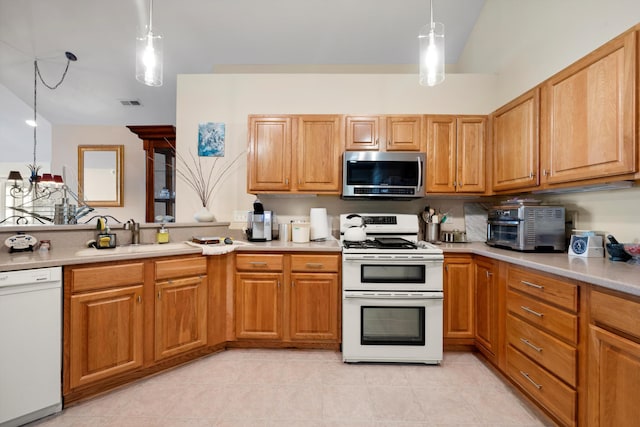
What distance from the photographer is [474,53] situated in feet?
10.4

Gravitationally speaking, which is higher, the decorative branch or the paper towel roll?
the decorative branch

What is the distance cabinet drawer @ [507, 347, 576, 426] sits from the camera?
1.33 metres

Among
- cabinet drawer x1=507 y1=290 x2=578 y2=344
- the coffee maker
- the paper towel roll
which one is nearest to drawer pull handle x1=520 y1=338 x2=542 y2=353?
cabinet drawer x1=507 y1=290 x2=578 y2=344

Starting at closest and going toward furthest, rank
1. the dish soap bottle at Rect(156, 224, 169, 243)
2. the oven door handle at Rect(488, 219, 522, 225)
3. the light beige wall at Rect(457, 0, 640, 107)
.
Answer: the light beige wall at Rect(457, 0, 640, 107) → the oven door handle at Rect(488, 219, 522, 225) → the dish soap bottle at Rect(156, 224, 169, 243)

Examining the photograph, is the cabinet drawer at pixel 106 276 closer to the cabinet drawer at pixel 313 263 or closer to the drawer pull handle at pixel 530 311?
the cabinet drawer at pixel 313 263

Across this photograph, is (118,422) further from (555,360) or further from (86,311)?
(555,360)

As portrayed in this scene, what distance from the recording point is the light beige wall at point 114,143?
15.6 feet

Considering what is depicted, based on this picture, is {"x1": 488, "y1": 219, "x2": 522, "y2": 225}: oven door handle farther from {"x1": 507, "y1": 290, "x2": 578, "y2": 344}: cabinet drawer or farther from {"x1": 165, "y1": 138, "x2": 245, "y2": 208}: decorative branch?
{"x1": 165, "y1": 138, "x2": 245, "y2": 208}: decorative branch

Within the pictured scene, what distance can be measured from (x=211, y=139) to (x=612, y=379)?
3425 mm

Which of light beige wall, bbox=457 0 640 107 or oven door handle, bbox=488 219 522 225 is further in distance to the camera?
oven door handle, bbox=488 219 522 225

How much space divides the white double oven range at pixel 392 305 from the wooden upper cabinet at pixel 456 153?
0.84 meters

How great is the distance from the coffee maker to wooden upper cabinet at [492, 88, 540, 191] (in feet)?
7.04

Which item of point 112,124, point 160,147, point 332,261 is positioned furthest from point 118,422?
point 112,124

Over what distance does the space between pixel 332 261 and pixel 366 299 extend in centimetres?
40
